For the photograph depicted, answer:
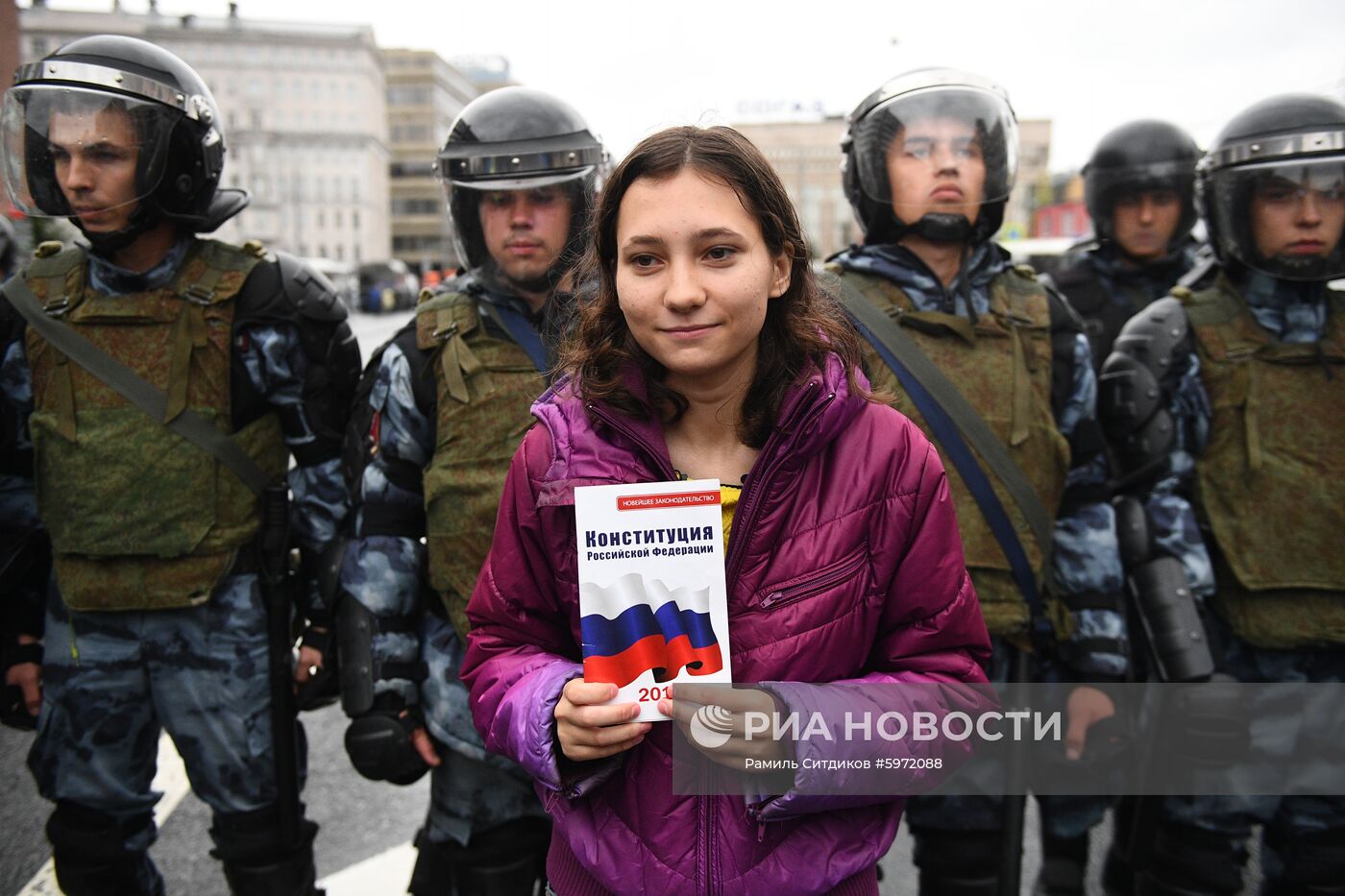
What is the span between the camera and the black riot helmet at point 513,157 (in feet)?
7.79

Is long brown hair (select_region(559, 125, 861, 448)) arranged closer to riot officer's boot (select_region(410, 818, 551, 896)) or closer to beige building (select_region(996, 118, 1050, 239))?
riot officer's boot (select_region(410, 818, 551, 896))

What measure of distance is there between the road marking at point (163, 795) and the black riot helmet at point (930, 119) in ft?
8.45

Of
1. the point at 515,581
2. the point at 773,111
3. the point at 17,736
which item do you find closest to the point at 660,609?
the point at 515,581

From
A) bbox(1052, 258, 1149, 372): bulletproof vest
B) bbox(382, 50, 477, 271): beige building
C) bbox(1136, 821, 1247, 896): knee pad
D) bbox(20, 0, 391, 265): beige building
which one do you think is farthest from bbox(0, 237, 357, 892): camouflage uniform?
bbox(382, 50, 477, 271): beige building

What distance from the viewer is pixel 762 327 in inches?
60.7

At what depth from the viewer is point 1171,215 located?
4453 millimetres

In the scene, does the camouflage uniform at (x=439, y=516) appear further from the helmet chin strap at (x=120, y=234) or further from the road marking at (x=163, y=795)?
the road marking at (x=163, y=795)

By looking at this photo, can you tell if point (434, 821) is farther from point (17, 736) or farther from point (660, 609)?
point (17, 736)

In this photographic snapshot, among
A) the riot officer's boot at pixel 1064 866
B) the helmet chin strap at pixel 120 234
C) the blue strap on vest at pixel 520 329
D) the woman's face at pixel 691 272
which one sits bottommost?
the riot officer's boot at pixel 1064 866

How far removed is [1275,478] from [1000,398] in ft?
2.54

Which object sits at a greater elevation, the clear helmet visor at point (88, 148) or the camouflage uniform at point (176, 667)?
the clear helmet visor at point (88, 148)

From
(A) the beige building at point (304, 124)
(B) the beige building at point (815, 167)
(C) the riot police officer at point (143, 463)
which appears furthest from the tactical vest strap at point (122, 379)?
(A) the beige building at point (304, 124)

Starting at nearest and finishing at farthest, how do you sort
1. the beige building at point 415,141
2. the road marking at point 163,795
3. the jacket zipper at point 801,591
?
1. the jacket zipper at point 801,591
2. the road marking at point 163,795
3. the beige building at point 415,141

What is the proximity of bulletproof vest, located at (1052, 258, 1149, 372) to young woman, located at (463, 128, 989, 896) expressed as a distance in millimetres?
3167
